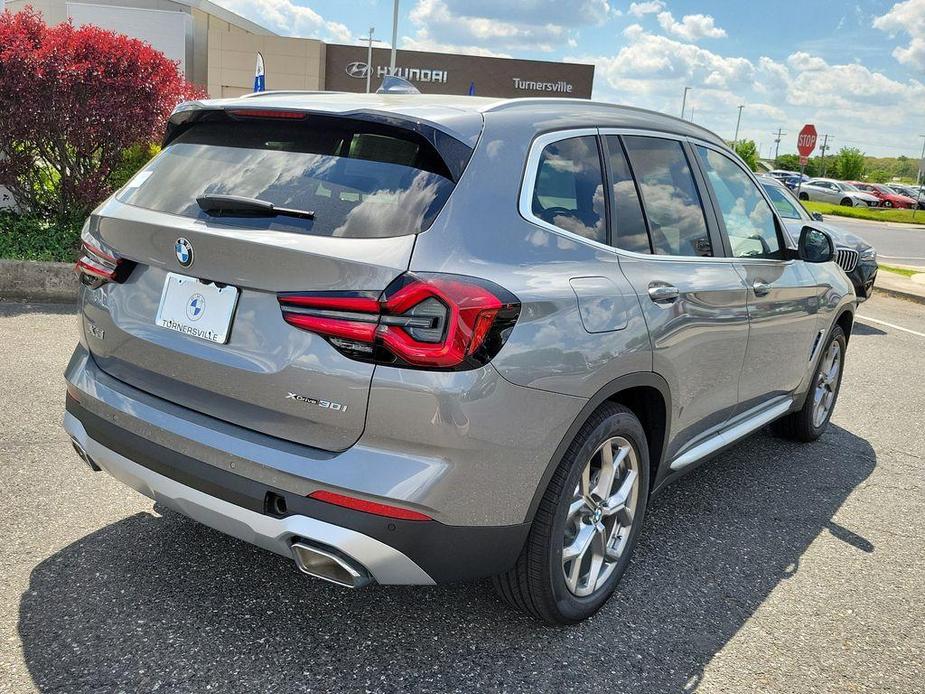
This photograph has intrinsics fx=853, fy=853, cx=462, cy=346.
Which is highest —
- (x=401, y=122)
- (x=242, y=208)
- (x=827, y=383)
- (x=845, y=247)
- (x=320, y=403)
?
(x=401, y=122)

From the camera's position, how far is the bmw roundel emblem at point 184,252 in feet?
8.31

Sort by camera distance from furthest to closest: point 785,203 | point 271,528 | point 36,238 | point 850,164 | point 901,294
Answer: point 850,164, point 901,294, point 785,203, point 36,238, point 271,528

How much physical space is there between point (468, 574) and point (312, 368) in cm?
78

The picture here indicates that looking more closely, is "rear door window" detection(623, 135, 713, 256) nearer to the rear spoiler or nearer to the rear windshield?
the rear spoiler

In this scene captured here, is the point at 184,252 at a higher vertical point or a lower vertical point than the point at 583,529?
higher

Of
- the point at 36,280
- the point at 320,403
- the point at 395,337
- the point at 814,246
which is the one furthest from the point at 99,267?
the point at 36,280

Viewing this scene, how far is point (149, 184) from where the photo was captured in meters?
2.94

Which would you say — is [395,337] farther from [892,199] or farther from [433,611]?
[892,199]

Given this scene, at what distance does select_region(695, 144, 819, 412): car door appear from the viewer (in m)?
3.86

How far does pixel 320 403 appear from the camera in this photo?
7.59 feet

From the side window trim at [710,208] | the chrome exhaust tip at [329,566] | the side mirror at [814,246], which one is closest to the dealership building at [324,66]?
the side mirror at [814,246]

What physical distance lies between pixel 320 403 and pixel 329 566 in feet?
1.55

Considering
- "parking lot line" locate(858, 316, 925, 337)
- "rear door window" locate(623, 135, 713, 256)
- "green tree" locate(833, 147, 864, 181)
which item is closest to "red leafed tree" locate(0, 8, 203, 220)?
"rear door window" locate(623, 135, 713, 256)

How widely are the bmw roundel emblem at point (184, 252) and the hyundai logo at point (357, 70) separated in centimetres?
4904
